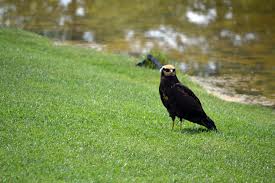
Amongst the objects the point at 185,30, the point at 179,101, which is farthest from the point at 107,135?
the point at 185,30

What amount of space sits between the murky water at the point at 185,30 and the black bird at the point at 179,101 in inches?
353

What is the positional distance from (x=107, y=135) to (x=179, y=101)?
1873mm

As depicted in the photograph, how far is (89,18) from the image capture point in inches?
1406

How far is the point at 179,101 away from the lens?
12203 mm

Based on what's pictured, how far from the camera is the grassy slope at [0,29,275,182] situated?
30.3ft

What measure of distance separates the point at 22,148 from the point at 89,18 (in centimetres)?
2664

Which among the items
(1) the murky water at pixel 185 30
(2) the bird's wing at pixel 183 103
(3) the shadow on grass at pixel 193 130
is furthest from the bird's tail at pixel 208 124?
(1) the murky water at pixel 185 30

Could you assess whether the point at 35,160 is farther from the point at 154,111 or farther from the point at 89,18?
the point at 89,18

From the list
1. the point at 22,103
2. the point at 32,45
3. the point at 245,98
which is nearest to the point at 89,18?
the point at 32,45

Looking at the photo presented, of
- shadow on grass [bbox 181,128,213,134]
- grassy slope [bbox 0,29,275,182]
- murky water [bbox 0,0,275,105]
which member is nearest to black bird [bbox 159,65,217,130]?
shadow on grass [bbox 181,128,213,134]

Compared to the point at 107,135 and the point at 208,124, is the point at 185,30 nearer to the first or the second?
the point at 208,124

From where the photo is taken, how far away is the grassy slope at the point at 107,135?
30.3ft

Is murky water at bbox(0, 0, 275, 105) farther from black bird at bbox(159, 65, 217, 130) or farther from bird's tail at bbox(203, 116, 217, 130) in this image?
black bird at bbox(159, 65, 217, 130)

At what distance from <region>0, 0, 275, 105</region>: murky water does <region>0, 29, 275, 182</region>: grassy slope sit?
21.5 ft
